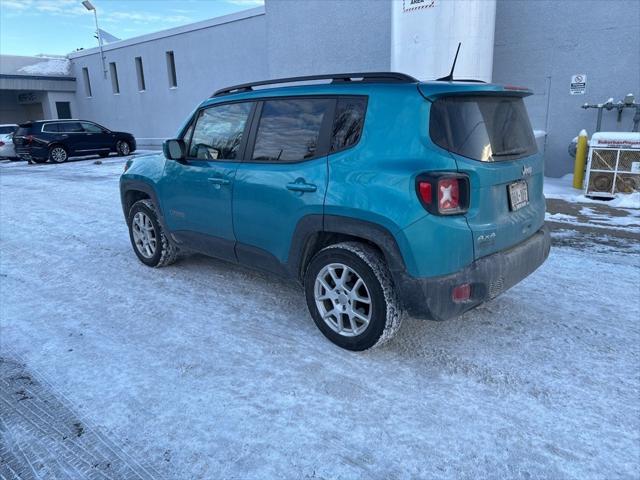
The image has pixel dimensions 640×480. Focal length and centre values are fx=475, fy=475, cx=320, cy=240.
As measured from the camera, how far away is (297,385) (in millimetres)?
2846

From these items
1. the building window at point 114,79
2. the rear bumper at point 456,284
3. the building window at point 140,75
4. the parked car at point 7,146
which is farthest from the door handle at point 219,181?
the building window at point 114,79

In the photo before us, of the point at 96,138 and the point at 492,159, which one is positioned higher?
the point at 492,159

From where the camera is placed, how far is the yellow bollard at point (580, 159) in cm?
908

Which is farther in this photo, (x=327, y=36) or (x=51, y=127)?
(x=51, y=127)

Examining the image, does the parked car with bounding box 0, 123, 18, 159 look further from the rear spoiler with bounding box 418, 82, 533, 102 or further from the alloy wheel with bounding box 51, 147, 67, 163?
the rear spoiler with bounding box 418, 82, 533, 102

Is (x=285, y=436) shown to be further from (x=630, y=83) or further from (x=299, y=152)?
(x=630, y=83)

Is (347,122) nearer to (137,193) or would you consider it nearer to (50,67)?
(137,193)

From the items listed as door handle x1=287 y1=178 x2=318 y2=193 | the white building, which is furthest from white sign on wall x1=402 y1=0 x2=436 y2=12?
door handle x1=287 y1=178 x2=318 y2=193

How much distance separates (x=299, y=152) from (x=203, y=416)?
71.4 inches

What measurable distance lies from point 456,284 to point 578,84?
31.5 feet

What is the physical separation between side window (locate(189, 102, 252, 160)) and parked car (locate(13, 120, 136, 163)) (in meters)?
16.2

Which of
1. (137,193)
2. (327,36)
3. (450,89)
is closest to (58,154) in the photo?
(327,36)

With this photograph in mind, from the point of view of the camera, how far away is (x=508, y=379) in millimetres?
2867

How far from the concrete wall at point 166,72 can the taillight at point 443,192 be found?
14.4 m
